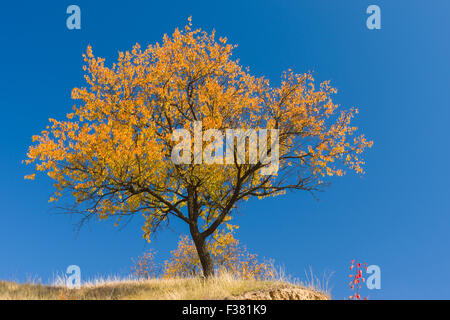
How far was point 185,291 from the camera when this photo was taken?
1541 centimetres

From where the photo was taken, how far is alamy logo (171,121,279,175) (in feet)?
62.7

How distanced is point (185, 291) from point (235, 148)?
7.50 meters

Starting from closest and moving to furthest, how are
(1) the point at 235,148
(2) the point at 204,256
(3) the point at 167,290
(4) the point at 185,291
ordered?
(4) the point at 185,291
(3) the point at 167,290
(1) the point at 235,148
(2) the point at 204,256

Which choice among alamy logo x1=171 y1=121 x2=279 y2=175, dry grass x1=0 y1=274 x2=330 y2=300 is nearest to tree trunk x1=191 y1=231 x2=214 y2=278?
dry grass x1=0 y1=274 x2=330 y2=300

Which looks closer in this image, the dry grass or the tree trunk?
the dry grass

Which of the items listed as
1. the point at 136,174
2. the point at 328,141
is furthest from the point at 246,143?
the point at 136,174

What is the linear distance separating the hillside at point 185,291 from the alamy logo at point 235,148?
18.9 ft

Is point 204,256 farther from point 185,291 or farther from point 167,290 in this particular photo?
point 185,291

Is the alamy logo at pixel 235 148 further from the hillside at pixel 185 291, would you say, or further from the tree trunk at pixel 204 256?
the hillside at pixel 185 291

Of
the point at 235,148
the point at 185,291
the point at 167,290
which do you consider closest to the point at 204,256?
the point at 167,290

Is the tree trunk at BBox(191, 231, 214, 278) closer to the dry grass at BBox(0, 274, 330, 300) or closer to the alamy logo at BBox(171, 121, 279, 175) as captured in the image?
the dry grass at BBox(0, 274, 330, 300)
